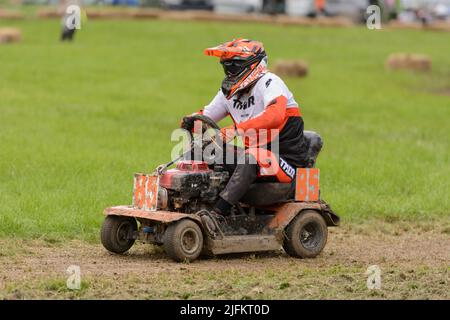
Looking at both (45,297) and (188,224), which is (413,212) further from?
(45,297)

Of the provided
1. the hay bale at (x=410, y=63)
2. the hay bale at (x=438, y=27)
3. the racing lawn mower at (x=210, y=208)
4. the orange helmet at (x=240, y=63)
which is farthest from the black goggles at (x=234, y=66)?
the hay bale at (x=438, y=27)

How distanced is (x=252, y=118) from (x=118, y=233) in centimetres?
192

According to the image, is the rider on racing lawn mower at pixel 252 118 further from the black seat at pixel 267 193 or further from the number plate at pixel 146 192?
the number plate at pixel 146 192

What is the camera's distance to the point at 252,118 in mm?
10922

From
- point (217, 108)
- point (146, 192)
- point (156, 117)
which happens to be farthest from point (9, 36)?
point (146, 192)

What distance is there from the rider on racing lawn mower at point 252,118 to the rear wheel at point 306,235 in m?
0.49

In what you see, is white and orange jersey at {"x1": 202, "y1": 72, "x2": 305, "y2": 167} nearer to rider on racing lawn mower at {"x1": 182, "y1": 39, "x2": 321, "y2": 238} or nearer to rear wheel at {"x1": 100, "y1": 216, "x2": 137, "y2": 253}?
rider on racing lawn mower at {"x1": 182, "y1": 39, "x2": 321, "y2": 238}

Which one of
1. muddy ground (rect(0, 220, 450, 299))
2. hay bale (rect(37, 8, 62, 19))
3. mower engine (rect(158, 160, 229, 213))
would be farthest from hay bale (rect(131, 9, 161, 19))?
mower engine (rect(158, 160, 229, 213))

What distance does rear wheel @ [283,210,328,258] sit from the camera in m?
11.2

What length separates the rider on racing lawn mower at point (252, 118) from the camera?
1067 centimetres

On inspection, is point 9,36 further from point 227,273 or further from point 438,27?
point 227,273

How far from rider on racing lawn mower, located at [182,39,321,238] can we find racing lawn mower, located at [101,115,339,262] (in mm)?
151

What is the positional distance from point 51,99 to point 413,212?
12.2 meters

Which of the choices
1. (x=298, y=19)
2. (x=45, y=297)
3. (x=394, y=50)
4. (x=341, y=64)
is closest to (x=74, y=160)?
(x=45, y=297)
